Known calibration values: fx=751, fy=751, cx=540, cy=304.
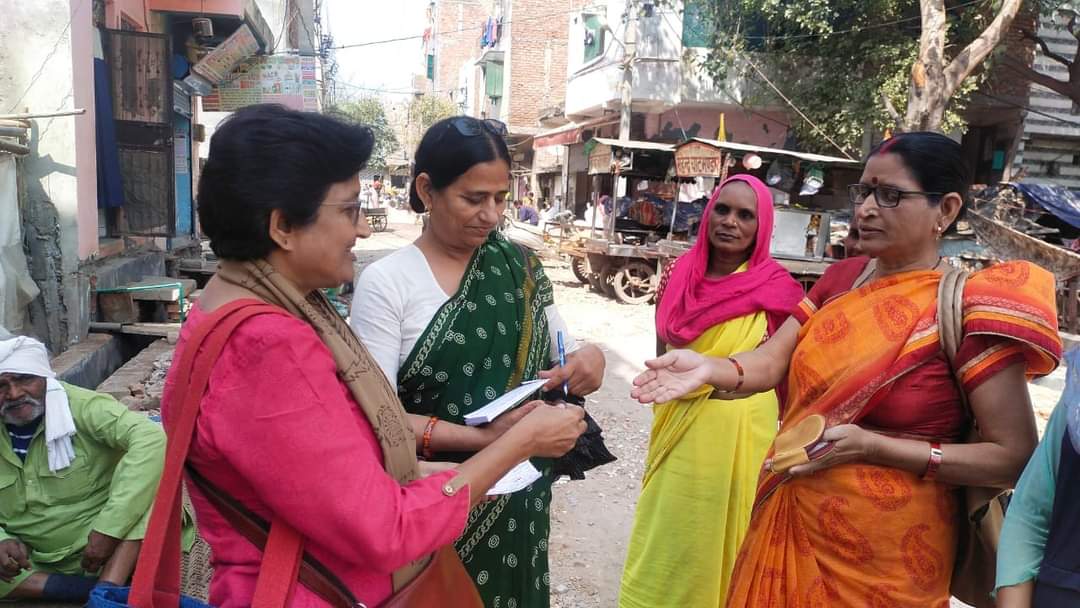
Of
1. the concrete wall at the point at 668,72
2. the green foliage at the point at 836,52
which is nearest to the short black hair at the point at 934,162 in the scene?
the green foliage at the point at 836,52

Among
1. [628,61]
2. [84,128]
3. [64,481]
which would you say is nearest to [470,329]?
[64,481]

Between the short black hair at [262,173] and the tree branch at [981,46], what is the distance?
31.6ft

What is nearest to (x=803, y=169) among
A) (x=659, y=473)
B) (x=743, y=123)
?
(x=743, y=123)

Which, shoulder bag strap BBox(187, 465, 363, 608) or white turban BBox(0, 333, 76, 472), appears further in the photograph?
white turban BBox(0, 333, 76, 472)

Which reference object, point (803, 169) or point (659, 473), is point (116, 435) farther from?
point (803, 169)

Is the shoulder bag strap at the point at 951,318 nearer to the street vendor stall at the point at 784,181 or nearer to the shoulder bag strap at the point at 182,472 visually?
the shoulder bag strap at the point at 182,472

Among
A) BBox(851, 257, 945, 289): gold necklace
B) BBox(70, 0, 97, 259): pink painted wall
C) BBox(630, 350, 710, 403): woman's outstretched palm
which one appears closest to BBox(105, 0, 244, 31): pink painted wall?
BBox(70, 0, 97, 259): pink painted wall

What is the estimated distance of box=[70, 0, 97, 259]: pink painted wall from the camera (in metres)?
5.61

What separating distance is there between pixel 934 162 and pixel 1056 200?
1081cm

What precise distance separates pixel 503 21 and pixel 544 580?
2925cm

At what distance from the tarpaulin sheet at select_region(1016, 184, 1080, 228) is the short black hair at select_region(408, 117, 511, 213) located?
11065 mm

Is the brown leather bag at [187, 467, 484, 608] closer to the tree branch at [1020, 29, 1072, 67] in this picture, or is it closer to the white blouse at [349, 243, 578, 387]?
the white blouse at [349, 243, 578, 387]

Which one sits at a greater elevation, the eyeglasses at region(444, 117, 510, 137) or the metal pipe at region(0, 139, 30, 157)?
the eyeglasses at region(444, 117, 510, 137)

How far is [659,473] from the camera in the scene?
9.45 feet
